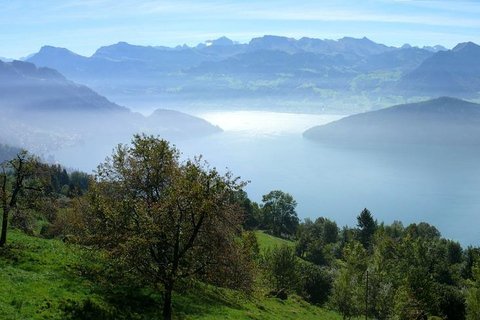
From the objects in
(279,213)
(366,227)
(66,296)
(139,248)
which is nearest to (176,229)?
(139,248)

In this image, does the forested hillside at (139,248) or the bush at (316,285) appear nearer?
the forested hillside at (139,248)

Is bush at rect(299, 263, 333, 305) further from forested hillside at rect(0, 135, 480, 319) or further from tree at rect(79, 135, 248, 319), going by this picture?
tree at rect(79, 135, 248, 319)

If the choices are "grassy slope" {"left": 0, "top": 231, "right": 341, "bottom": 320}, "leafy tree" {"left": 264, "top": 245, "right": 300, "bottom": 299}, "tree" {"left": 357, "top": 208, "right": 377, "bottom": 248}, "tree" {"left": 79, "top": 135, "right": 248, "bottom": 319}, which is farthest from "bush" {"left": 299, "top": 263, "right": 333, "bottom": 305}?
"tree" {"left": 357, "top": 208, "right": 377, "bottom": 248}

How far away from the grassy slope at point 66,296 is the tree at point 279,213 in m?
96.5

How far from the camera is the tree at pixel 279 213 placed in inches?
5118

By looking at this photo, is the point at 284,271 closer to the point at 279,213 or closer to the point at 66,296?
the point at 66,296

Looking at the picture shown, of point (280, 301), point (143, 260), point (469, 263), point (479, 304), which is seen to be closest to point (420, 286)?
point (479, 304)

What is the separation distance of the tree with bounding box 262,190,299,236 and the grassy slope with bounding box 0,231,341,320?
96.5 metres

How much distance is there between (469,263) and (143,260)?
94.5m

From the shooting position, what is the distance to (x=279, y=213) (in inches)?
5162

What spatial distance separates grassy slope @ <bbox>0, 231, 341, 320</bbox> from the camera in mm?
20438

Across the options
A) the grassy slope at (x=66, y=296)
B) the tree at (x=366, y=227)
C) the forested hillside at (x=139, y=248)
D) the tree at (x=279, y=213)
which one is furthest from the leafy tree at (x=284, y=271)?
the tree at (x=279, y=213)

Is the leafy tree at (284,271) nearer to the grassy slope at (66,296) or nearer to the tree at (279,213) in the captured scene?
the grassy slope at (66,296)

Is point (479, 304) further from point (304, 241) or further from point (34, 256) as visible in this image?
point (304, 241)
